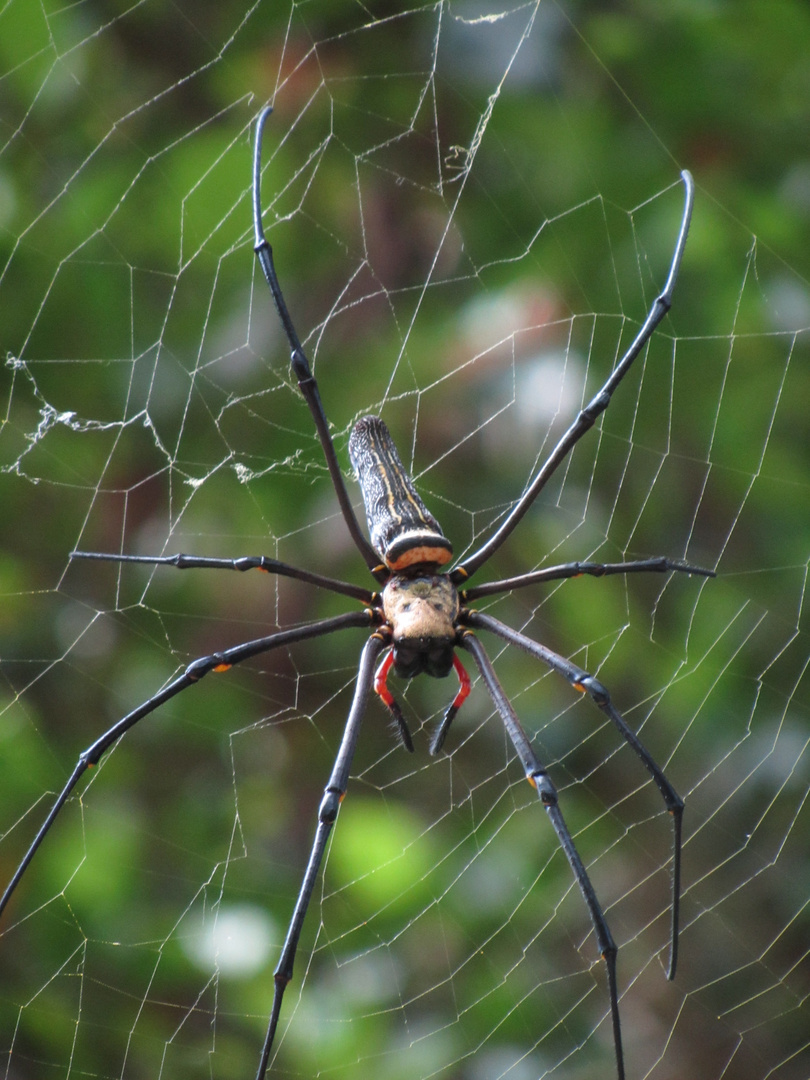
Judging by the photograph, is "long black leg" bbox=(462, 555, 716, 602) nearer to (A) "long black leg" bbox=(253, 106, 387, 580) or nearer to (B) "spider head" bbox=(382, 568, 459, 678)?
(B) "spider head" bbox=(382, 568, 459, 678)

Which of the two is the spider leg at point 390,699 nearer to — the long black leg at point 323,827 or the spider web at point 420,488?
the long black leg at point 323,827

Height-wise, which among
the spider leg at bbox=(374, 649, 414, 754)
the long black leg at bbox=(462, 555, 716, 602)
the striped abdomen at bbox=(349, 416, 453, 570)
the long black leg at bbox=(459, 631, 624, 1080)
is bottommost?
the long black leg at bbox=(459, 631, 624, 1080)

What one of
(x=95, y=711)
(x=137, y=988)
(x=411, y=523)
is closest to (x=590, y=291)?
(x=411, y=523)

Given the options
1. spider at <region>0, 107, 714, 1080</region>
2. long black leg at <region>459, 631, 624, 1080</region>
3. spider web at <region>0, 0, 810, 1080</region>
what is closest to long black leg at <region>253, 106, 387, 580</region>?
spider at <region>0, 107, 714, 1080</region>

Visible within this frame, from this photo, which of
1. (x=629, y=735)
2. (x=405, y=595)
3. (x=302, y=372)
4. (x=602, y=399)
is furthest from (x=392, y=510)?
(x=629, y=735)

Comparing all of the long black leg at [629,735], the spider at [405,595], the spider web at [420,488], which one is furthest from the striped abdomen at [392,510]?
the spider web at [420,488]

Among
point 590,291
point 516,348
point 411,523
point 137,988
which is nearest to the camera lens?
point 411,523

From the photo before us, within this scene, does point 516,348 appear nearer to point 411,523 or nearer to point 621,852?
point 411,523
